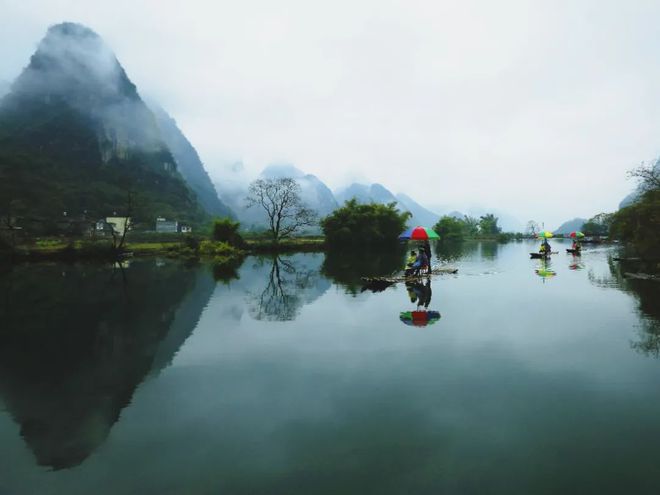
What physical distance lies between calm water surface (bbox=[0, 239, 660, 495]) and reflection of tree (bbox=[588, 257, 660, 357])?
164mm

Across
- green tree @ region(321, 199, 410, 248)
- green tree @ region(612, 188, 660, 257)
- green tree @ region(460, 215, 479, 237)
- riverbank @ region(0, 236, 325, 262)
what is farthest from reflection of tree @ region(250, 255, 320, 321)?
green tree @ region(460, 215, 479, 237)

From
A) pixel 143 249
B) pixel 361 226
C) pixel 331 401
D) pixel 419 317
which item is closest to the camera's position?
pixel 331 401

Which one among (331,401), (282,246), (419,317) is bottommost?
(331,401)

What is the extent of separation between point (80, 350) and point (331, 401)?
8.04 meters

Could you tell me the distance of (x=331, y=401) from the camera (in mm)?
7887

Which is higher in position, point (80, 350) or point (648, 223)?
point (648, 223)

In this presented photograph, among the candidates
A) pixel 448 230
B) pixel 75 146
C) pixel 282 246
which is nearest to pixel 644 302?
pixel 282 246

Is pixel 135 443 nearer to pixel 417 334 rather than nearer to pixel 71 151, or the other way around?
pixel 417 334

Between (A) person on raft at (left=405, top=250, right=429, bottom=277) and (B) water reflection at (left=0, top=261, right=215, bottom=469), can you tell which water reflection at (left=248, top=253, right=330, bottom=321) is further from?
(A) person on raft at (left=405, top=250, right=429, bottom=277)

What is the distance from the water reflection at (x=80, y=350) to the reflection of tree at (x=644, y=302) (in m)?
13.1

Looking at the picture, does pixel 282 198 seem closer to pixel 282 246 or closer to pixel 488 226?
pixel 282 246

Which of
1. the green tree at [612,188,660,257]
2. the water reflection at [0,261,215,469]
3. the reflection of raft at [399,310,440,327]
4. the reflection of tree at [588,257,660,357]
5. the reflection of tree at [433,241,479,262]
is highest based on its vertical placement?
the green tree at [612,188,660,257]

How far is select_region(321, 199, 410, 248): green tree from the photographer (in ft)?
218

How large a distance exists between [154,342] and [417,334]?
8136mm
